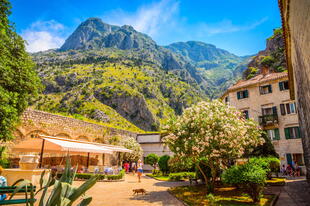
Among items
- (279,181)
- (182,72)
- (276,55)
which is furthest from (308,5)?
(182,72)

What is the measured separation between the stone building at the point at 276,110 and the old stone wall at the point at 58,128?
1922cm

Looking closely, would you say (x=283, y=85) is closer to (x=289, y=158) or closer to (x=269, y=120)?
(x=269, y=120)

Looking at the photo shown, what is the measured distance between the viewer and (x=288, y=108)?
2466cm

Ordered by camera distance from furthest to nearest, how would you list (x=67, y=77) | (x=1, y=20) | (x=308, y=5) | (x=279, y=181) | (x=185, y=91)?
(x=185, y=91) → (x=67, y=77) → (x=279, y=181) → (x=1, y=20) → (x=308, y=5)

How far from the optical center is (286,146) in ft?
79.3

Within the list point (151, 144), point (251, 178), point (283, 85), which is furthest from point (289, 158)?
point (251, 178)

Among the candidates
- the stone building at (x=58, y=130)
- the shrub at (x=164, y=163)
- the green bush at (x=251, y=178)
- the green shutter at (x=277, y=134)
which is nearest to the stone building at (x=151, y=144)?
the stone building at (x=58, y=130)

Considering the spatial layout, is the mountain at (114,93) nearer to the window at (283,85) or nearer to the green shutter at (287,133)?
the window at (283,85)

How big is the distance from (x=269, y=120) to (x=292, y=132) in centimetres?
277

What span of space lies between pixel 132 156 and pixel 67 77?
197 feet

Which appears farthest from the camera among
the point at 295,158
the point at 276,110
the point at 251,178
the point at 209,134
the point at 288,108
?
the point at 276,110

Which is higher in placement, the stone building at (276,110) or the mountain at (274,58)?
the mountain at (274,58)

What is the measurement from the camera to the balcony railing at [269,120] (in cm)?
2502

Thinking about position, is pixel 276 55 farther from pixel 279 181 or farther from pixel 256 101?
pixel 279 181
